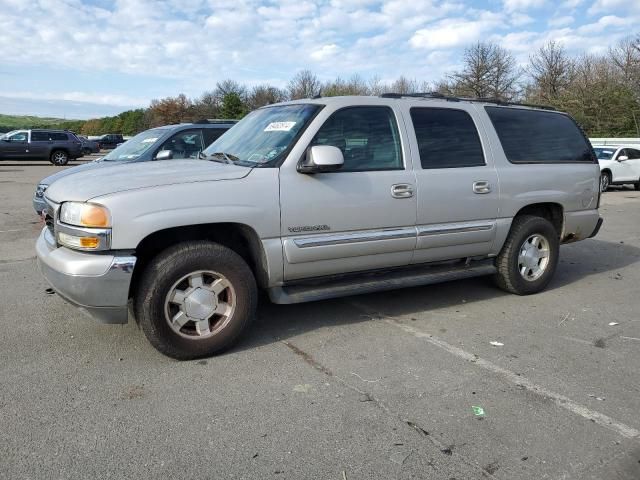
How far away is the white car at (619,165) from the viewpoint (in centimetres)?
1875

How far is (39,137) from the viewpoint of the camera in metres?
25.1

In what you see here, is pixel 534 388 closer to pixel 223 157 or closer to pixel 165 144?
pixel 223 157

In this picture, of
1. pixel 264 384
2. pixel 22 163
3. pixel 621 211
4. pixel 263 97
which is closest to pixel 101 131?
pixel 263 97

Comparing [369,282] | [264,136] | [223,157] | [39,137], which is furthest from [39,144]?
[369,282]

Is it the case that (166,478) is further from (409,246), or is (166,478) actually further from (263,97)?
(263,97)

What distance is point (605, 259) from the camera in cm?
735

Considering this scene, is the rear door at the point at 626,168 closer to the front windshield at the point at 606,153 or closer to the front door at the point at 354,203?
the front windshield at the point at 606,153

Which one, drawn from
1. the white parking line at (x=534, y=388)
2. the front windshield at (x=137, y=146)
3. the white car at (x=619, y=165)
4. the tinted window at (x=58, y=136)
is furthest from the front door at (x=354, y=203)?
the tinted window at (x=58, y=136)

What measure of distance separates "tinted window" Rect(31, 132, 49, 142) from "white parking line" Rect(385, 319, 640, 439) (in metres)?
25.4

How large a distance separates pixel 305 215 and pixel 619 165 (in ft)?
60.8

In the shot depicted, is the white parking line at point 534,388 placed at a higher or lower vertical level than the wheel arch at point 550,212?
lower

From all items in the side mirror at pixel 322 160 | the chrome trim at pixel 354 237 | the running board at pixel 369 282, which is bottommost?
the running board at pixel 369 282

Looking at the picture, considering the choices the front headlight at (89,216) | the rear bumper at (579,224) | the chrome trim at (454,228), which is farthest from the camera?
the rear bumper at (579,224)

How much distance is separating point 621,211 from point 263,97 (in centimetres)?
5226
